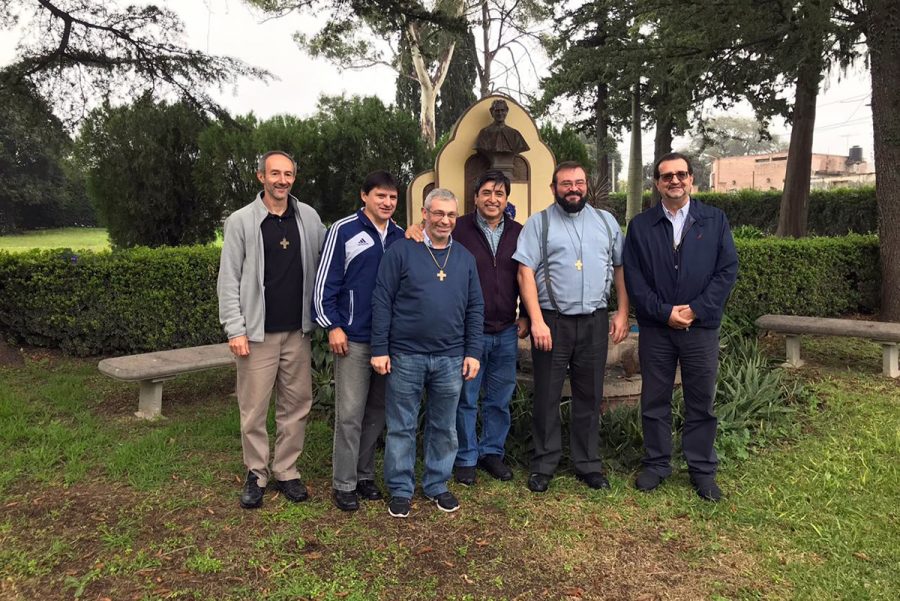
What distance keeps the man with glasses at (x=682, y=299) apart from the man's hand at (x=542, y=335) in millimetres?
489

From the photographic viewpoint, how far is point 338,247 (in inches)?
124

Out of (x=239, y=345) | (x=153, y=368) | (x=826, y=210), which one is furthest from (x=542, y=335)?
(x=826, y=210)

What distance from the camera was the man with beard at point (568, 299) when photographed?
11.1 ft

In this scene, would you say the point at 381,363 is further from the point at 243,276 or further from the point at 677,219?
the point at 677,219

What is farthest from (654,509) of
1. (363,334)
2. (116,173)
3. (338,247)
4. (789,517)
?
(116,173)

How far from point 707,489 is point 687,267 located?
3.89 feet

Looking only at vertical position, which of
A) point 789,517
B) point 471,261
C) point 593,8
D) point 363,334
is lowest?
point 789,517

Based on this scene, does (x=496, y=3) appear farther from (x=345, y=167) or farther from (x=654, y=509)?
(x=654, y=509)

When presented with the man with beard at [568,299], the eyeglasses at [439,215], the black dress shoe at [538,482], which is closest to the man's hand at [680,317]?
the man with beard at [568,299]

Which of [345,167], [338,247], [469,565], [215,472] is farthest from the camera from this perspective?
[345,167]

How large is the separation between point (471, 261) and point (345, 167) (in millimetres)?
9092

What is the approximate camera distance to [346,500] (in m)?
3.32

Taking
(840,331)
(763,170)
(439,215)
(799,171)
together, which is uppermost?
(763,170)

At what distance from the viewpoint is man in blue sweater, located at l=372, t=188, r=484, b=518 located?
3.11 m
